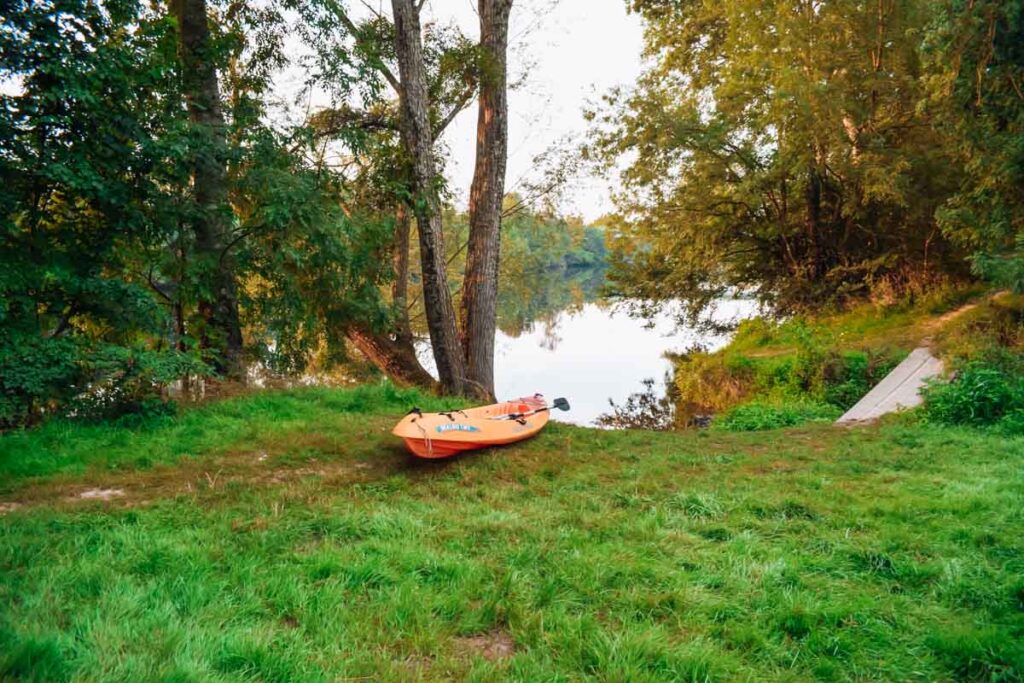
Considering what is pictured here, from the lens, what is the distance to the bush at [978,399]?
673 cm

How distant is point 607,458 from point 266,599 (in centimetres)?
383

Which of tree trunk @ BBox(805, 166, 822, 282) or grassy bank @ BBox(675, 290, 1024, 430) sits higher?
tree trunk @ BBox(805, 166, 822, 282)

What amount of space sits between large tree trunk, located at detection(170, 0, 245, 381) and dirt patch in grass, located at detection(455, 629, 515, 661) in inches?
232

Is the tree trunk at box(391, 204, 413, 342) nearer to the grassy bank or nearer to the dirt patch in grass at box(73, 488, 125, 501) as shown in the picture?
the grassy bank

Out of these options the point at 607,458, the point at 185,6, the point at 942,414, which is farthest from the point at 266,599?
the point at 185,6

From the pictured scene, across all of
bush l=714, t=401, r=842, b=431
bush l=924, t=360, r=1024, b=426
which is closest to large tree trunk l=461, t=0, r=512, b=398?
bush l=714, t=401, r=842, b=431

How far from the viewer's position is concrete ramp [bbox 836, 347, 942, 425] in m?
7.70

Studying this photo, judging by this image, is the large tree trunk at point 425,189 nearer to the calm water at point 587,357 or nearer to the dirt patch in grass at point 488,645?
the calm water at point 587,357

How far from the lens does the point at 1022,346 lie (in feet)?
26.2

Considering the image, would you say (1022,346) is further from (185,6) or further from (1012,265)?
(185,6)

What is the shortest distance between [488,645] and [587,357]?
2086 centimetres

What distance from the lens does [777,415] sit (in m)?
8.98

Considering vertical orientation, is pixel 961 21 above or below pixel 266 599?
above

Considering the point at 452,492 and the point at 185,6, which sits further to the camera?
the point at 185,6
